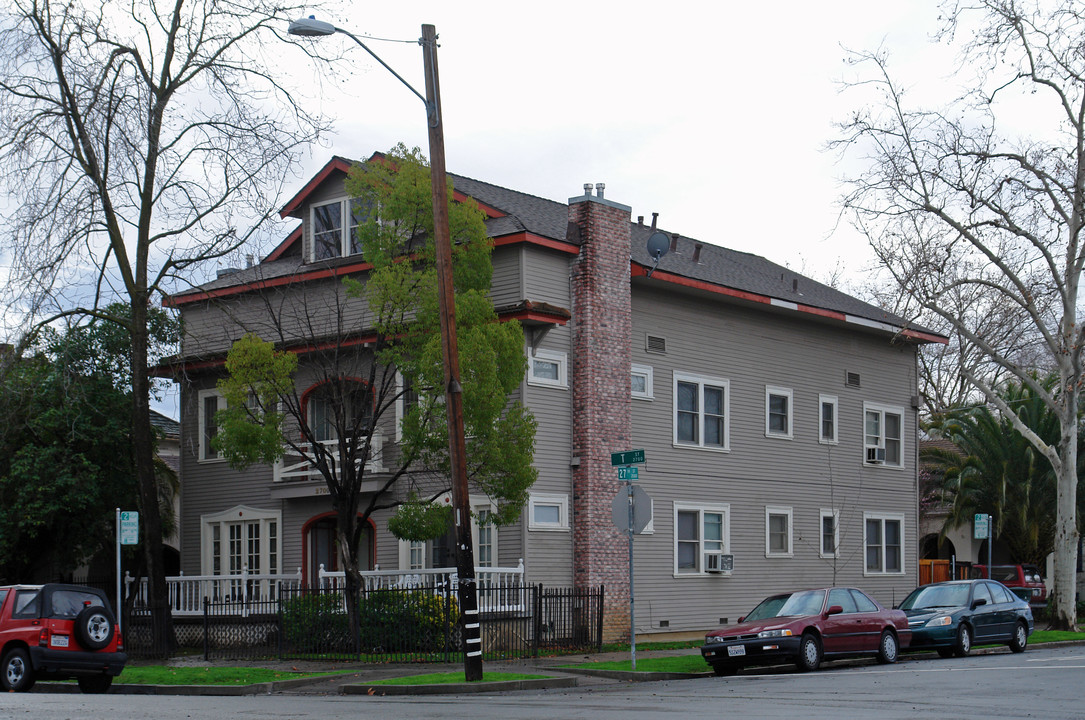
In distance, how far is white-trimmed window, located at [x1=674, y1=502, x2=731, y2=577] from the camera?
28750 mm

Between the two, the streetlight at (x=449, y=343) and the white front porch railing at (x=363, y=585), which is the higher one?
the streetlight at (x=449, y=343)

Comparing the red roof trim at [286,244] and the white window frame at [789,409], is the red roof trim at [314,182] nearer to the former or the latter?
the red roof trim at [286,244]

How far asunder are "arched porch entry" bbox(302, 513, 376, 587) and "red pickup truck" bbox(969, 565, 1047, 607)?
17.7 m

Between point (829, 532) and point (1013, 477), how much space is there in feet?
34.8

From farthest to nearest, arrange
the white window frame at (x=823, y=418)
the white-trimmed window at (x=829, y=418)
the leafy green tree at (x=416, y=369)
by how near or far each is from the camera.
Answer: the white-trimmed window at (x=829, y=418) → the white window frame at (x=823, y=418) → the leafy green tree at (x=416, y=369)

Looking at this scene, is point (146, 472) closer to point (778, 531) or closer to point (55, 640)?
point (55, 640)

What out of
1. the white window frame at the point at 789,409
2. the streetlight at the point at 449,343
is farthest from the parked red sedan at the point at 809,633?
the white window frame at the point at 789,409

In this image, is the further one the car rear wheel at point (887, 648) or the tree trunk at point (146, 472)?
the tree trunk at point (146, 472)

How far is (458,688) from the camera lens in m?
16.8

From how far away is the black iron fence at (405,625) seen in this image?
2200 cm

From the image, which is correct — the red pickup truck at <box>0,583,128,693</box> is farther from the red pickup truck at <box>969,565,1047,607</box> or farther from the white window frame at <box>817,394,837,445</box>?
the red pickup truck at <box>969,565,1047,607</box>

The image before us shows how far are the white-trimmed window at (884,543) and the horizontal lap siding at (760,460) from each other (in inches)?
9.8

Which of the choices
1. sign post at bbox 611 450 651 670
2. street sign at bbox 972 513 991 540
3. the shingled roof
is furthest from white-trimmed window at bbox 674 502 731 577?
sign post at bbox 611 450 651 670

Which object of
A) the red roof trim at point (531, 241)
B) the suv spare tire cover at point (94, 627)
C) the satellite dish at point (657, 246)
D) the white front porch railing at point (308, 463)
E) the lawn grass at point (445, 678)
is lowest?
the lawn grass at point (445, 678)
